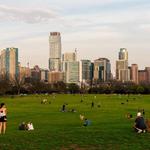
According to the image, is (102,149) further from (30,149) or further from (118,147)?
(30,149)

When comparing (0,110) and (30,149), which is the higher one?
(0,110)

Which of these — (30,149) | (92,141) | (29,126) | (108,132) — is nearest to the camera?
(30,149)

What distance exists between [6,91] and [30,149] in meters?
161

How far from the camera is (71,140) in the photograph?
78.4ft

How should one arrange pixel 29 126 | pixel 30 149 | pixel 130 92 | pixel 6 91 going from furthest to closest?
pixel 130 92 < pixel 6 91 < pixel 29 126 < pixel 30 149

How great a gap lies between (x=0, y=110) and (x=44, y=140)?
447 centimetres

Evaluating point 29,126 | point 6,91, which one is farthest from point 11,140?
point 6,91

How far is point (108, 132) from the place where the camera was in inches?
1045

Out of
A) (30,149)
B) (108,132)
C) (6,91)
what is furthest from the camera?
(6,91)

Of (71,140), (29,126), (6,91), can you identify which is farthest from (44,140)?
(6,91)

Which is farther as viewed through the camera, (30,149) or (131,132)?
(131,132)

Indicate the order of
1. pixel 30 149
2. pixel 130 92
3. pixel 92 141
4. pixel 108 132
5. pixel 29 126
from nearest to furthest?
pixel 30 149 < pixel 92 141 < pixel 108 132 < pixel 29 126 < pixel 130 92

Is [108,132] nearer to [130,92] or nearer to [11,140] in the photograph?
[11,140]

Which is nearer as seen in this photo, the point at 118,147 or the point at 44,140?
the point at 118,147
